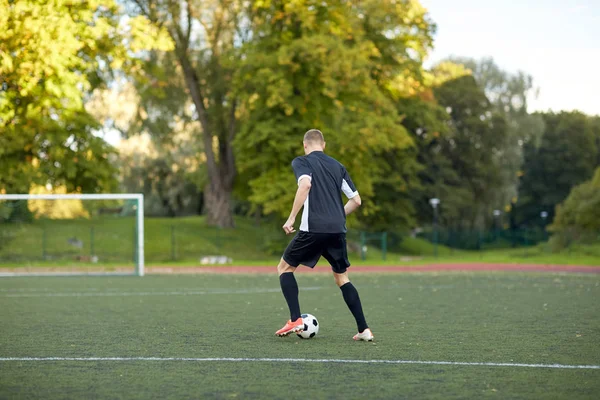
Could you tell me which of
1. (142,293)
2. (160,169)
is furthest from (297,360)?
(160,169)

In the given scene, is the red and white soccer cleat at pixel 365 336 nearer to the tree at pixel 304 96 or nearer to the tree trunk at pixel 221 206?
the tree at pixel 304 96

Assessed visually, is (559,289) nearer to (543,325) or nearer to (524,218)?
(543,325)

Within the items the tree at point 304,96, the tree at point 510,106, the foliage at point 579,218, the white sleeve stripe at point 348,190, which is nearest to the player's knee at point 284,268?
the white sleeve stripe at point 348,190

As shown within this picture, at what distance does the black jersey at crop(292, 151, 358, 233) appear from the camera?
9.23 metres

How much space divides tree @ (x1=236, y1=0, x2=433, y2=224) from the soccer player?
2713 cm

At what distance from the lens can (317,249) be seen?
9.34 metres

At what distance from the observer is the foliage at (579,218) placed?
44.2 meters

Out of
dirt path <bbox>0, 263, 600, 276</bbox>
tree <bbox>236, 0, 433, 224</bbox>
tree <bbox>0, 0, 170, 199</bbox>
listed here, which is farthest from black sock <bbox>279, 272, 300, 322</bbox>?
tree <bbox>236, 0, 433, 224</bbox>

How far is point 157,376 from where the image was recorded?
7215 millimetres

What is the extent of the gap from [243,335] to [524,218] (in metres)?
78.8

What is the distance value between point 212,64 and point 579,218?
19213 millimetres

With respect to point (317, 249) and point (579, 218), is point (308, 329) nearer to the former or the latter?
point (317, 249)

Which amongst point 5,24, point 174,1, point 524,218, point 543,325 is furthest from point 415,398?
point 524,218

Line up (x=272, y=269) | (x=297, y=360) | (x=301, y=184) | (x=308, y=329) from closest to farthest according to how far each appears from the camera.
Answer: (x=297, y=360) → (x=301, y=184) → (x=308, y=329) → (x=272, y=269)
